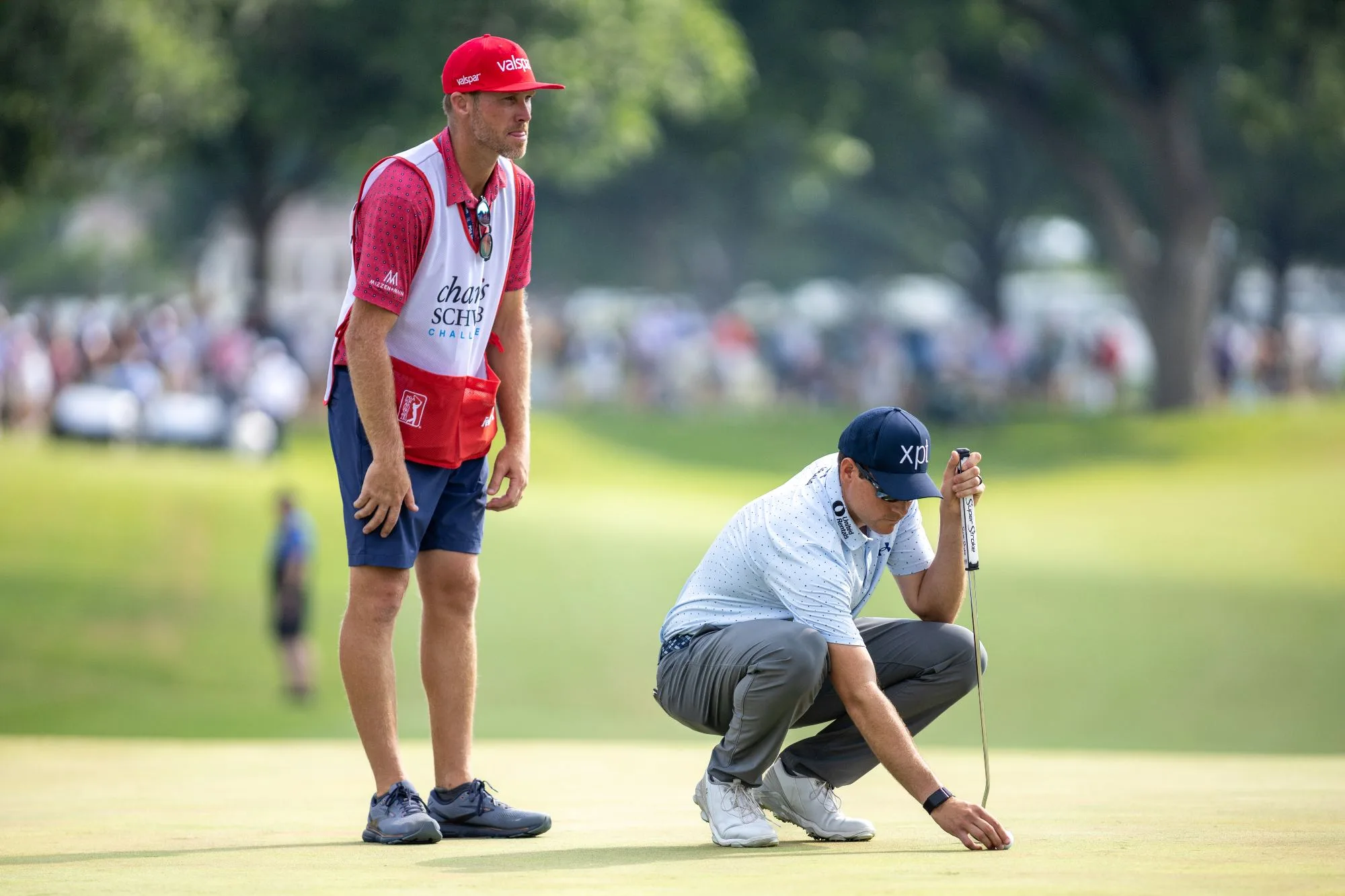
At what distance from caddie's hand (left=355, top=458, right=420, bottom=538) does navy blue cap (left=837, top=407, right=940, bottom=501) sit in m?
1.20

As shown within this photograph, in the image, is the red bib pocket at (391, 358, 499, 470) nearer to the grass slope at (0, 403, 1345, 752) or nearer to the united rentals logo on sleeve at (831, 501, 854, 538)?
the united rentals logo on sleeve at (831, 501, 854, 538)

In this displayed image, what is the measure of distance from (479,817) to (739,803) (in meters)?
0.79

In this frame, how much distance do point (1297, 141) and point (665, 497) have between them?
67.7ft

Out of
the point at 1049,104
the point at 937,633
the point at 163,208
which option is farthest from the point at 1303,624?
the point at 163,208

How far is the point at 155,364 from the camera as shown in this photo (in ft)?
85.7

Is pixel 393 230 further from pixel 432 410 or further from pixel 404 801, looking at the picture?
pixel 404 801

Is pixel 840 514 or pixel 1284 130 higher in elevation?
pixel 1284 130

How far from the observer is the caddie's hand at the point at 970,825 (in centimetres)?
460

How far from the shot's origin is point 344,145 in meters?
26.2

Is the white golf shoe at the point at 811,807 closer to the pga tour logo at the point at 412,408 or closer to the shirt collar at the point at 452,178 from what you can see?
the pga tour logo at the point at 412,408

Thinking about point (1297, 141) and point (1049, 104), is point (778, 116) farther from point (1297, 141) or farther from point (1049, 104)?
point (1297, 141)

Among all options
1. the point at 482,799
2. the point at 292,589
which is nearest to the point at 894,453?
the point at 482,799

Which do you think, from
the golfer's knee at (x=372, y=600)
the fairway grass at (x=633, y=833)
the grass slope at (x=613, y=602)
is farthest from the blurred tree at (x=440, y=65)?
the golfer's knee at (x=372, y=600)

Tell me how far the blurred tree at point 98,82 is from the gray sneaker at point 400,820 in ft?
51.2
